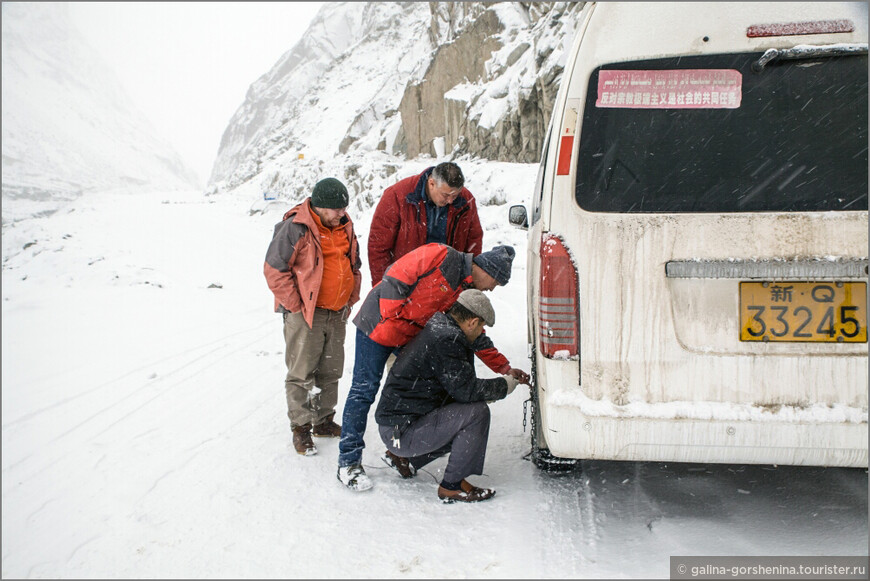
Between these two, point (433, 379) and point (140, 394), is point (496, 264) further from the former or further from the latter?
point (140, 394)

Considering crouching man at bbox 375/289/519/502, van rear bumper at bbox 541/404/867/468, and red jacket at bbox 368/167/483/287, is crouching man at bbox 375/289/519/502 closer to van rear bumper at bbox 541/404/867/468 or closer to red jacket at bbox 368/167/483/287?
van rear bumper at bbox 541/404/867/468

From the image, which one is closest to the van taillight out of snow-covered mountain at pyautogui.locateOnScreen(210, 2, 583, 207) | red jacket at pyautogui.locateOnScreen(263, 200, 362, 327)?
red jacket at pyautogui.locateOnScreen(263, 200, 362, 327)

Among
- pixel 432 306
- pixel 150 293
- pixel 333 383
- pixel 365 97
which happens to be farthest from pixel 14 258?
pixel 365 97

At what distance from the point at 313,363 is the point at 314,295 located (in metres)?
0.49

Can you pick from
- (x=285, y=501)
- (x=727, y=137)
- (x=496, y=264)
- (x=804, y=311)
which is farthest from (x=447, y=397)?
(x=727, y=137)

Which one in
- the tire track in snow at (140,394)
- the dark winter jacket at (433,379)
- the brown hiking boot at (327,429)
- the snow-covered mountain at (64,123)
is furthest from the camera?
the snow-covered mountain at (64,123)

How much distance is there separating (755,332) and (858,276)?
0.40m

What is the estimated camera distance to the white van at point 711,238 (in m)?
1.92

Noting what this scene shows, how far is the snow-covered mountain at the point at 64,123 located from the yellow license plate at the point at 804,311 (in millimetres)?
65719

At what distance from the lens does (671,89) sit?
6.68 ft

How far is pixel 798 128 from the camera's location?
6.42ft

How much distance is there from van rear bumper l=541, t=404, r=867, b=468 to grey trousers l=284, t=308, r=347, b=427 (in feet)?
5.84

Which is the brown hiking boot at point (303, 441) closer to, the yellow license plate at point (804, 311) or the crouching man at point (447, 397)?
the crouching man at point (447, 397)

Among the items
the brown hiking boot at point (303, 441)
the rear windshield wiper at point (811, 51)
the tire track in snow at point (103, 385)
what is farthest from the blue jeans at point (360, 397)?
Answer: the tire track in snow at point (103, 385)
